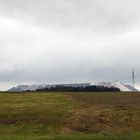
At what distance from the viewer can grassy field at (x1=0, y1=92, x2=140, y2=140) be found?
48.0 m

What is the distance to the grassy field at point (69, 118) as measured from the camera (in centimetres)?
4797

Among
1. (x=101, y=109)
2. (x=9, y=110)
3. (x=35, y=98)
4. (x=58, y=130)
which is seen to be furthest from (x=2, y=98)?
(x=58, y=130)

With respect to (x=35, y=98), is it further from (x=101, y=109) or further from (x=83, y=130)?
(x=83, y=130)

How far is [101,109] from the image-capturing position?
59.7 metres

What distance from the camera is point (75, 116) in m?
56.8

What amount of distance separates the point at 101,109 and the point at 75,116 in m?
4.34

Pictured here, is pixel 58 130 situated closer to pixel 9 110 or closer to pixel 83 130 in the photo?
pixel 83 130

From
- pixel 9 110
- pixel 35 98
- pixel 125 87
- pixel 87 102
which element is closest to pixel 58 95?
pixel 35 98

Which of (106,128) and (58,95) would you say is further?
(58,95)

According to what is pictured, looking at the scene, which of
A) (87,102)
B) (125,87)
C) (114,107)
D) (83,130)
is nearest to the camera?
(83,130)

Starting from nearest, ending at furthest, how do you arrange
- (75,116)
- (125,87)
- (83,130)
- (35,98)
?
(83,130)
(75,116)
(35,98)
(125,87)

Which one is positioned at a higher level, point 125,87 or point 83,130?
point 125,87

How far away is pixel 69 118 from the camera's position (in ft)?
183

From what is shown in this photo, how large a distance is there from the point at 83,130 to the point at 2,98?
25.6 meters
